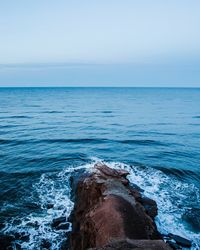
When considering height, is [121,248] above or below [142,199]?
above

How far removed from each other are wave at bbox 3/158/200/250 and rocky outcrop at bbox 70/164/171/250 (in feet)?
4.76

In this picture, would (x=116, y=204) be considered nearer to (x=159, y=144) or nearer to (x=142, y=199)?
(x=142, y=199)

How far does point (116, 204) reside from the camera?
11.2m

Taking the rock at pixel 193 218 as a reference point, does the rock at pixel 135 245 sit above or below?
above

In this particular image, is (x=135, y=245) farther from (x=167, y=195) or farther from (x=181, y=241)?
(x=167, y=195)

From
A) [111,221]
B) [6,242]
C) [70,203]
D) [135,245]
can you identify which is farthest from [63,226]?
[135,245]

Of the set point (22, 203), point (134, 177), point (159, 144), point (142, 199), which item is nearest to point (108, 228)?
point (142, 199)

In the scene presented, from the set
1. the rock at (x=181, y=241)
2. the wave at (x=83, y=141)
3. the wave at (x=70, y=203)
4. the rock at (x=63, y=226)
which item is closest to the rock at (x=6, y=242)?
the wave at (x=70, y=203)

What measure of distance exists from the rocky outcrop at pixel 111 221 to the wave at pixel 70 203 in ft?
4.76

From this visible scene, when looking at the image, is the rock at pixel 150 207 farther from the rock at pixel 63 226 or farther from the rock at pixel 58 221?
the rock at pixel 58 221

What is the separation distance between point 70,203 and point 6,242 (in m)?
4.82

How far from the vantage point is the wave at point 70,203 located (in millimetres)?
13930

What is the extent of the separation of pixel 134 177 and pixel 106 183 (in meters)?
8.28

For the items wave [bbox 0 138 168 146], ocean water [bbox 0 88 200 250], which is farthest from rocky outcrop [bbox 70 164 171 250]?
wave [bbox 0 138 168 146]
